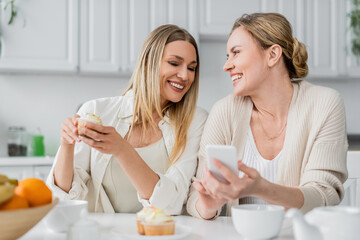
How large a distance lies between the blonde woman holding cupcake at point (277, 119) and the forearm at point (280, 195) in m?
0.08

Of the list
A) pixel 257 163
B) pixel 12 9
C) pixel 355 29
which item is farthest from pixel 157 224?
pixel 355 29

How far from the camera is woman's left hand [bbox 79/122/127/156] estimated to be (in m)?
1.33

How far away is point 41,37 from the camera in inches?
120

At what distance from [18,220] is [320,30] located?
10.1 feet

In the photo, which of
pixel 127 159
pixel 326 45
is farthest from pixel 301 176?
pixel 326 45

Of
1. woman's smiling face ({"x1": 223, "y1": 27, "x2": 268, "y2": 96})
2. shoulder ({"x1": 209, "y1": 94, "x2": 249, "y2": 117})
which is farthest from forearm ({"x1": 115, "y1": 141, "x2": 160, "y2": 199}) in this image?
woman's smiling face ({"x1": 223, "y1": 27, "x2": 268, "y2": 96})

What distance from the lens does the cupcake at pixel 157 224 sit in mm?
973

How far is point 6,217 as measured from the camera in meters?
0.82

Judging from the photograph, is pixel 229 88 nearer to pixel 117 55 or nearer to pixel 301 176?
pixel 117 55

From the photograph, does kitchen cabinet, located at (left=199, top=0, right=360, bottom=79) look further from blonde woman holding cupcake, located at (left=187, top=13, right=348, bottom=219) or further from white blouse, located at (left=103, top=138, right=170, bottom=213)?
white blouse, located at (left=103, top=138, right=170, bottom=213)

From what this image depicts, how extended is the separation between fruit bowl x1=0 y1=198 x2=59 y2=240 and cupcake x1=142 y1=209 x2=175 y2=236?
0.76 feet

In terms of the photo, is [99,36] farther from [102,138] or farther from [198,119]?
[102,138]

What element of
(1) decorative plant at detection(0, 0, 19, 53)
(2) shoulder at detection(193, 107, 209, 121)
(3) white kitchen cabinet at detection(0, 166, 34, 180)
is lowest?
(3) white kitchen cabinet at detection(0, 166, 34, 180)

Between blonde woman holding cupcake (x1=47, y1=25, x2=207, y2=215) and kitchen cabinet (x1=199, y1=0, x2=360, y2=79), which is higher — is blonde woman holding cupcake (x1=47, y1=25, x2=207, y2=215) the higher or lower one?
the lower one
